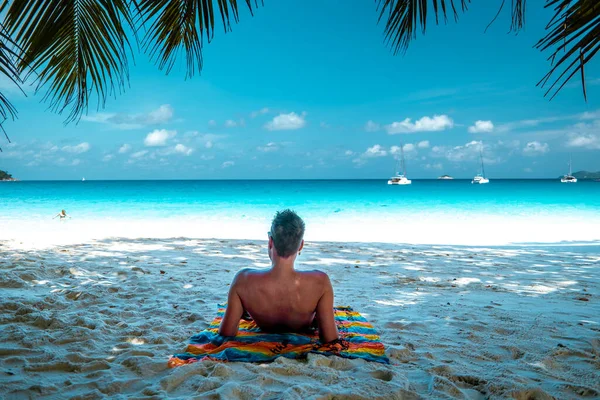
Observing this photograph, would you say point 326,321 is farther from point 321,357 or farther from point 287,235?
point 287,235

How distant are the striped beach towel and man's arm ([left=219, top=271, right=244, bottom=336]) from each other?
0.05 metres

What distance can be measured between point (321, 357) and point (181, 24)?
2.79 m

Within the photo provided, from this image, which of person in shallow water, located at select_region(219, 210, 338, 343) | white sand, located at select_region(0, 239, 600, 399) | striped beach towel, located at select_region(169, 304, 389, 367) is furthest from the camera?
person in shallow water, located at select_region(219, 210, 338, 343)

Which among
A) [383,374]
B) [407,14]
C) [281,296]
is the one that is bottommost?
[383,374]

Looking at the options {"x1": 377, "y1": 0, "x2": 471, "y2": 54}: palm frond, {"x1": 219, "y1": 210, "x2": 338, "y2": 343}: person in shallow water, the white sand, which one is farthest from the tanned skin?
{"x1": 377, "y1": 0, "x2": 471, "y2": 54}: palm frond

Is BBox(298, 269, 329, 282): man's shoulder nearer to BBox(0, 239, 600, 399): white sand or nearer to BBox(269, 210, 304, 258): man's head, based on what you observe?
BBox(269, 210, 304, 258): man's head

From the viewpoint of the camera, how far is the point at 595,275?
18.8 ft

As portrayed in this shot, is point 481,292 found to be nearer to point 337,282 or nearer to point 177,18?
point 337,282

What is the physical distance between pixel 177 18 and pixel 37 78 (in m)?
1.16

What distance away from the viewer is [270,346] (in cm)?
271

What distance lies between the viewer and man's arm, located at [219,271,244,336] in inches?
108

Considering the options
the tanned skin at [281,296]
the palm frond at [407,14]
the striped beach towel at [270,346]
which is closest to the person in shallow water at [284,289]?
the tanned skin at [281,296]

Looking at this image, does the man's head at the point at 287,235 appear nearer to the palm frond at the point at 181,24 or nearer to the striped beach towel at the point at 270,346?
the striped beach towel at the point at 270,346

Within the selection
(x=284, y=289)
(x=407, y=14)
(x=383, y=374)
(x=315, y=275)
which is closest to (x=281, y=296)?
(x=284, y=289)
